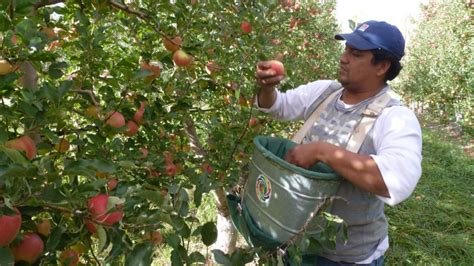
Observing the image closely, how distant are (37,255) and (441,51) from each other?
10209 millimetres

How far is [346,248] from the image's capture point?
4.62 ft

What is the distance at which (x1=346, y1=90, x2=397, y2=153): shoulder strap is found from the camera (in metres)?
1.30

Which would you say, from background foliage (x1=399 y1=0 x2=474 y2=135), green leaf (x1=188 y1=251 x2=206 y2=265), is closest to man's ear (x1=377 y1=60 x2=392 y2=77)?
green leaf (x1=188 y1=251 x2=206 y2=265)

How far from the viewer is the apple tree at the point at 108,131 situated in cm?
75

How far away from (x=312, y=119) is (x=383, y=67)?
294 mm

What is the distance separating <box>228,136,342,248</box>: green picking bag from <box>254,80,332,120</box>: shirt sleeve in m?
0.43

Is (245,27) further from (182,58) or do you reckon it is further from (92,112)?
(92,112)

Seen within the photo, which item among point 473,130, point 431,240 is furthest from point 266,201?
point 473,130

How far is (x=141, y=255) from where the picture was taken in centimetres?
75

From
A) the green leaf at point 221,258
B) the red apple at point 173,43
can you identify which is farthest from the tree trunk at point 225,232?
the green leaf at point 221,258

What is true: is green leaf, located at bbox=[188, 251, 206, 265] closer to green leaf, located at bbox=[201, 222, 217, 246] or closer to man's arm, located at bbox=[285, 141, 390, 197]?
green leaf, located at bbox=[201, 222, 217, 246]

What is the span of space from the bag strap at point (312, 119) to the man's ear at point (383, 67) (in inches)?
6.7

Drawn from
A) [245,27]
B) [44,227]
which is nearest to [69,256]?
[44,227]

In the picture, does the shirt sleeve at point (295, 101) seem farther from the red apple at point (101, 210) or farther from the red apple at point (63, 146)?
the red apple at point (101, 210)
